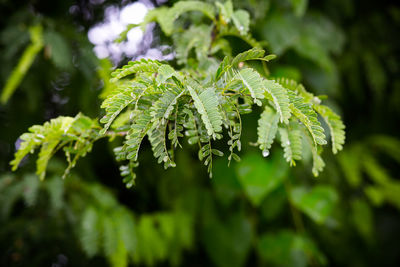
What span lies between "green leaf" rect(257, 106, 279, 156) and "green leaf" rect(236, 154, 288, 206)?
843 mm

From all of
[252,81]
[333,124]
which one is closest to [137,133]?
[252,81]

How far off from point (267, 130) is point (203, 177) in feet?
4.68

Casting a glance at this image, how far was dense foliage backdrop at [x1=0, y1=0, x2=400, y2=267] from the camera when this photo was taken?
4.68 ft

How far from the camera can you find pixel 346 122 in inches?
96.2

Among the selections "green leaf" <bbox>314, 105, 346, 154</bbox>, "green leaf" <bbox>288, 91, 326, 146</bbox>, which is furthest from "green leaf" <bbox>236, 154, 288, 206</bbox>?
"green leaf" <bbox>288, 91, 326, 146</bbox>

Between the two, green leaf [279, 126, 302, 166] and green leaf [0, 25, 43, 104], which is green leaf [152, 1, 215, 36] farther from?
green leaf [0, 25, 43, 104]

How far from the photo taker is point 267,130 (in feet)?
1.91

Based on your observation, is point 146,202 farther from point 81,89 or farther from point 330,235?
point 330,235

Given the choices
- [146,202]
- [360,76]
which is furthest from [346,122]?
[146,202]

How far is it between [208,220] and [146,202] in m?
0.42

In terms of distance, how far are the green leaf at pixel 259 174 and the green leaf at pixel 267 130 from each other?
33.2 inches

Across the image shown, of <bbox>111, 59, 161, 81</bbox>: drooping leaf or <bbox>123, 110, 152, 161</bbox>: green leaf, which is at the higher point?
<bbox>111, 59, 161, 81</bbox>: drooping leaf

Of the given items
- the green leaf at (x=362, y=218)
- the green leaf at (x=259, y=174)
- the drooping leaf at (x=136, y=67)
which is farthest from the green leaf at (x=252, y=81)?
the green leaf at (x=362, y=218)

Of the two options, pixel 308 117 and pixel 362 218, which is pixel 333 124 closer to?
pixel 308 117
